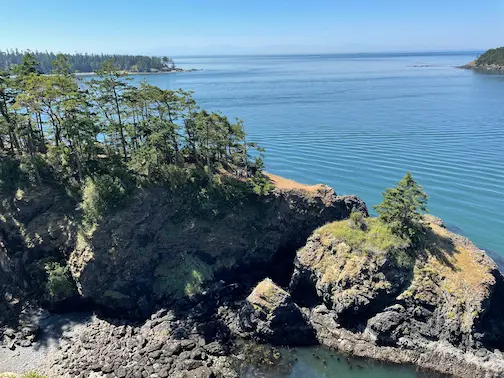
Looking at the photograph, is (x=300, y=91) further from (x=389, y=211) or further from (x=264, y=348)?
(x=264, y=348)

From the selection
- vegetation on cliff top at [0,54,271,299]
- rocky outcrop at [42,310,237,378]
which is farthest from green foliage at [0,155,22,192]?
rocky outcrop at [42,310,237,378]

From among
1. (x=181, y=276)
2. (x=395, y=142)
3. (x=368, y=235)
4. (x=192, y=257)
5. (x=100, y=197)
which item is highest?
(x=100, y=197)

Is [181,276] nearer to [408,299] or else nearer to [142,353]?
[142,353]

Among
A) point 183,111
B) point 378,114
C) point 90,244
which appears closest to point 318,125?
point 378,114

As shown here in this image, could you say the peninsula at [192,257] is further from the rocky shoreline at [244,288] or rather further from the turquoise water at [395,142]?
the turquoise water at [395,142]

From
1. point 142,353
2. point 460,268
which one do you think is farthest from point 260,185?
point 460,268

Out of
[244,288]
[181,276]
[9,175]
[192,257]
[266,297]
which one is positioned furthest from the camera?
[9,175]

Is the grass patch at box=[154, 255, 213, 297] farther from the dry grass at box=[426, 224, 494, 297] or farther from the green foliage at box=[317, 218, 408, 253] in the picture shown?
the dry grass at box=[426, 224, 494, 297]

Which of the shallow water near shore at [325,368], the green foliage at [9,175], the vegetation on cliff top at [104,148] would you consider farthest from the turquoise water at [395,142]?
the green foliage at [9,175]
